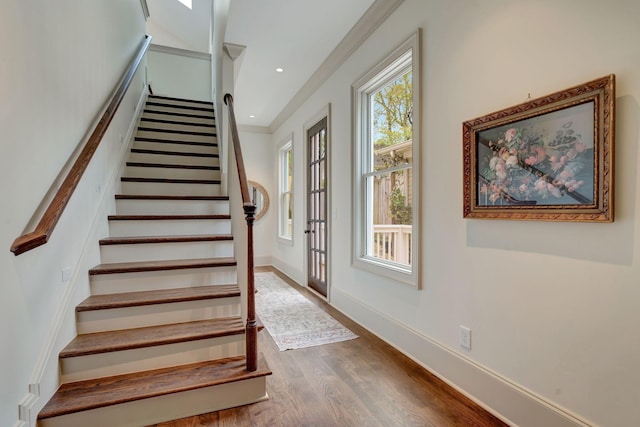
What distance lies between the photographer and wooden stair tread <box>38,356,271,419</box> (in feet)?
5.12

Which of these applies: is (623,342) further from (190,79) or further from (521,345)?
(190,79)

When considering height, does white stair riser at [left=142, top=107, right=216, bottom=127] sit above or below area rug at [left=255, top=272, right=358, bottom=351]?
above

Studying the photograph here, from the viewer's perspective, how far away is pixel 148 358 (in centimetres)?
187

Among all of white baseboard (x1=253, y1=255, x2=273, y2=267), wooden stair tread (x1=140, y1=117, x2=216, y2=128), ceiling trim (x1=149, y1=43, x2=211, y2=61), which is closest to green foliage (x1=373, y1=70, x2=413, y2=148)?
wooden stair tread (x1=140, y1=117, x2=216, y2=128)

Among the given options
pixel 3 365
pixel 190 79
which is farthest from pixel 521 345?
pixel 190 79

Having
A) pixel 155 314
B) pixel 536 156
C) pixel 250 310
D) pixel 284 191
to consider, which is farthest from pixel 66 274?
pixel 284 191

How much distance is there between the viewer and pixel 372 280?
2936 millimetres

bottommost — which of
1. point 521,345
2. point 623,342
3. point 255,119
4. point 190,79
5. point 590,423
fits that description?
point 590,423

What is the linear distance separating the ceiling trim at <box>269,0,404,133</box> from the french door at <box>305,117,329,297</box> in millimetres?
497

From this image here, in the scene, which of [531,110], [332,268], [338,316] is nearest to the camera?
[531,110]

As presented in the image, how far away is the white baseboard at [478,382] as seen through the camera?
1.50 meters

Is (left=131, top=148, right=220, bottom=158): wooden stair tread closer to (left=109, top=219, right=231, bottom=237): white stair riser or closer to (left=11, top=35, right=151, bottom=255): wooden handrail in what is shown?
(left=11, top=35, right=151, bottom=255): wooden handrail

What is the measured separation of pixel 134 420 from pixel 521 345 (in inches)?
78.7

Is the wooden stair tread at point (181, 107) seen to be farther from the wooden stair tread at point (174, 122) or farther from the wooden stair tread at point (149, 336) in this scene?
the wooden stair tread at point (149, 336)
